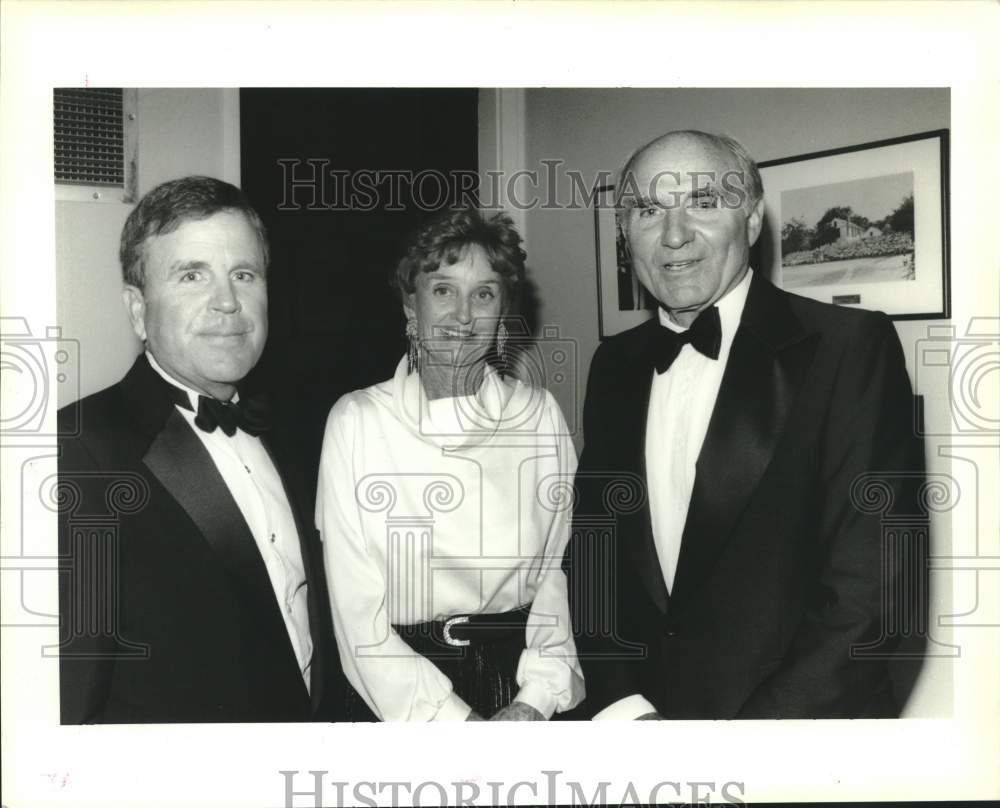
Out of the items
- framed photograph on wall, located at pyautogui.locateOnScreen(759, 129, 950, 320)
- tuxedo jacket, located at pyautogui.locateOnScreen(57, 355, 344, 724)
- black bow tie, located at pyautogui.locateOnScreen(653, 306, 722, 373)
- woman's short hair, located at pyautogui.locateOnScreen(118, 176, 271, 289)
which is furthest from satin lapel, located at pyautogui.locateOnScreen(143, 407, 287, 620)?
framed photograph on wall, located at pyautogui.locateOnScreen(759, 129, 950, 320)

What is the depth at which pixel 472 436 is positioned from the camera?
2.17m

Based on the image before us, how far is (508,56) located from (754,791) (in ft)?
5.81

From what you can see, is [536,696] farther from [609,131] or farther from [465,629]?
[609,131]

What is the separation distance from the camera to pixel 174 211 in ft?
6.92

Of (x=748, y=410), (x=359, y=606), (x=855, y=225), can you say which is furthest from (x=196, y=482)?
(x=855, y=225)

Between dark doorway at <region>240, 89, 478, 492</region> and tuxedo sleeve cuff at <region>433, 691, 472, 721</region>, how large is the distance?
1.98 feet

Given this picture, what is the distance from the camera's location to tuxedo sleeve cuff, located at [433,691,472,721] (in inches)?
85.5

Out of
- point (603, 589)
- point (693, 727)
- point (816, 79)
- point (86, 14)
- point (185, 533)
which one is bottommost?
point (693, 727)

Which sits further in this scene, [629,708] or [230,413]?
[629,708]

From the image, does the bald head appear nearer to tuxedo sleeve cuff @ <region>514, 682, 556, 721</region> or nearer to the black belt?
the black belt

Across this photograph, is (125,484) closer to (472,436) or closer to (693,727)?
(472,436)

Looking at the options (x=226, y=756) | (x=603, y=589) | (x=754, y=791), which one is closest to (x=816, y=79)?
(x=603, y=589)

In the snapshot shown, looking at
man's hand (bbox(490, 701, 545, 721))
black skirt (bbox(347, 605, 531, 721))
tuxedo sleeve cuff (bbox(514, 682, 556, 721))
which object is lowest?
man's hand (bbox(490, 701, 545, 721))

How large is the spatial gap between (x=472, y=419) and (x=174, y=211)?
2.63 ft
